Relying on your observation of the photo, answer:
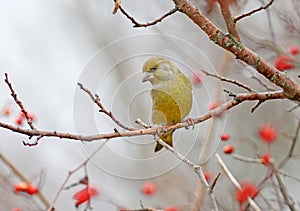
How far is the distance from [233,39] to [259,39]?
1.13 m

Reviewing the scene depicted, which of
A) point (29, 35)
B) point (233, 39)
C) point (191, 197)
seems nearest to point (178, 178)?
point (191, 197)

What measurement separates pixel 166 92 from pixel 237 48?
571 mm

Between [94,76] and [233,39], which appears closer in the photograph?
[233,39]

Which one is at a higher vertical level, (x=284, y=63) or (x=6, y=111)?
(x=6, y=111)

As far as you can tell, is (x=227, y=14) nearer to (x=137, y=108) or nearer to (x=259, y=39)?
(x=137, y=108)

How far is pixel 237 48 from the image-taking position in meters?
1.36

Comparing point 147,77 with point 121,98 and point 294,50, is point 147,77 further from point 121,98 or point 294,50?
point 294,50

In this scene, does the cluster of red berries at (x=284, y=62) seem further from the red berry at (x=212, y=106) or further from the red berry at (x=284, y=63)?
the red berry at (x=212, y=106)

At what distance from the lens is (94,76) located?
1.80 metres

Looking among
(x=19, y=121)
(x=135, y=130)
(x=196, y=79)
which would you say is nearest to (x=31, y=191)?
(x=19, y=121)

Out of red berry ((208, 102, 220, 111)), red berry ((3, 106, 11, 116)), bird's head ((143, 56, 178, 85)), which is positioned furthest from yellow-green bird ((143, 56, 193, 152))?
red berry ((3, 106, 11, 116))

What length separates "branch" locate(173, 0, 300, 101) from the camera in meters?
1.32

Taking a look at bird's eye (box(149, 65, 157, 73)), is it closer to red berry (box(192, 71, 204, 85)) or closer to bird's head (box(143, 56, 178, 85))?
bird's head (box(143, 56, 178, 85))

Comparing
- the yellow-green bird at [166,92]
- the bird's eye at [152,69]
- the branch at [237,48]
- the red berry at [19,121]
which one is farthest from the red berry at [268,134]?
the red berry at [19,121]
